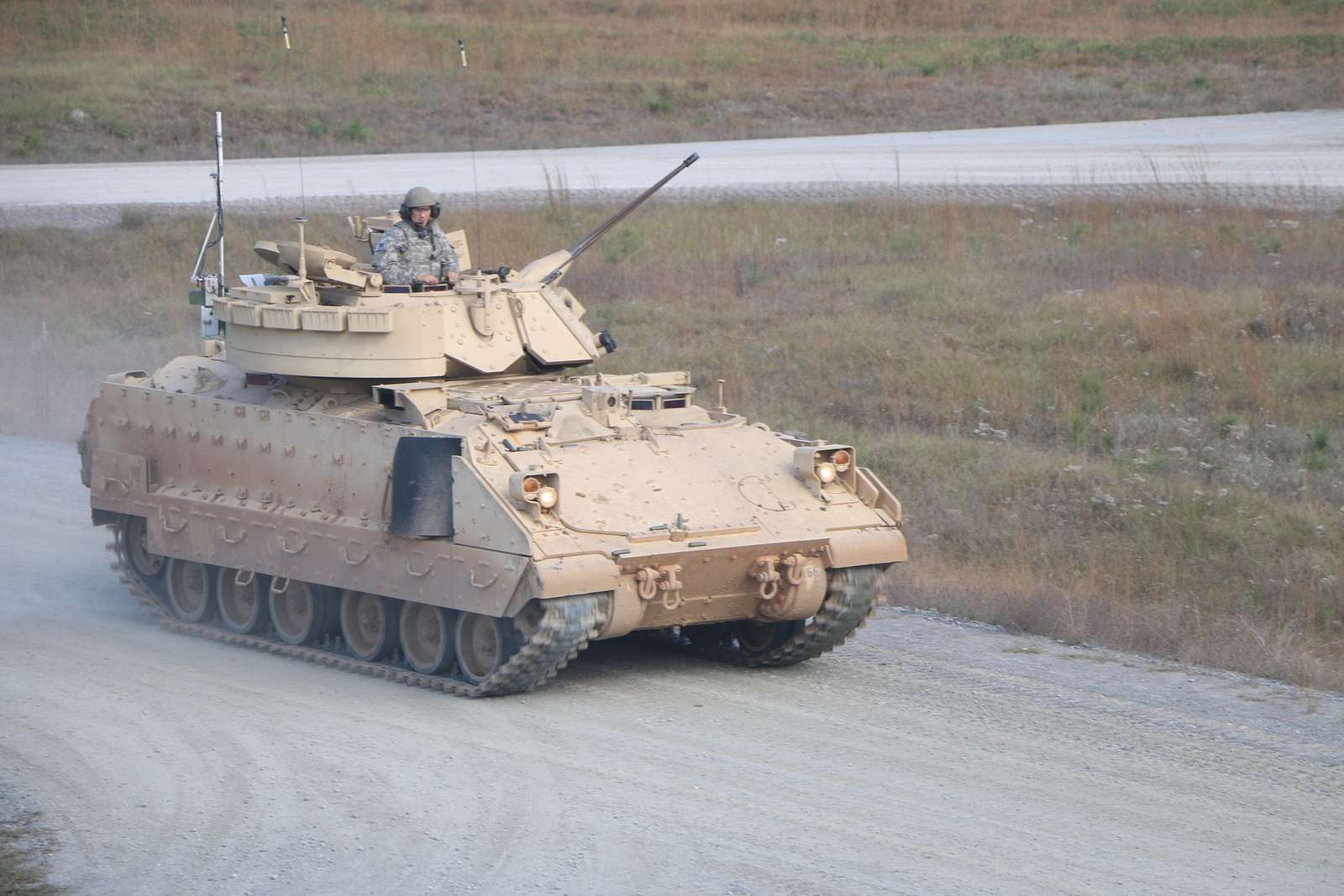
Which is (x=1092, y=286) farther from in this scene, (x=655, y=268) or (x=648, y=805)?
(x=648, y=805)

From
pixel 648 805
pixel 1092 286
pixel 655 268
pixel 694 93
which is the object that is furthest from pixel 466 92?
pixel 648 805

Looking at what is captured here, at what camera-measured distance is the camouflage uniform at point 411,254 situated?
1248 cm

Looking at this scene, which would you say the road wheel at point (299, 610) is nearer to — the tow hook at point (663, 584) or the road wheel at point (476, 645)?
the road wheel at point (476, 645)

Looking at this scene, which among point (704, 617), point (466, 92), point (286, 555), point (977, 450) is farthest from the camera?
point (466, 92)

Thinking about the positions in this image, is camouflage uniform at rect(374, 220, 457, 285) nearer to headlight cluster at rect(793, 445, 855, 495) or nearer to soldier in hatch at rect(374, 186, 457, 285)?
soldier in hatch at rect(374, 186, 457, 285)

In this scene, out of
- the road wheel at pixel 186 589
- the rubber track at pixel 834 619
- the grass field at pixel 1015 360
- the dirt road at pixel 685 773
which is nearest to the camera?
the dirt road at pixel 685 773

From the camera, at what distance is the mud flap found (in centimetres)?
1041

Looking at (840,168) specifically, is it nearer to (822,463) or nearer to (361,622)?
(822,463)

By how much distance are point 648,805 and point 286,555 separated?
4.07m

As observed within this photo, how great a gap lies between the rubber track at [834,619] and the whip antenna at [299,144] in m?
17.4

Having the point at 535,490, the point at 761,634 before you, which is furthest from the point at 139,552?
the point at 761,634

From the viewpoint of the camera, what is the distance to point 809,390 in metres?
19.4

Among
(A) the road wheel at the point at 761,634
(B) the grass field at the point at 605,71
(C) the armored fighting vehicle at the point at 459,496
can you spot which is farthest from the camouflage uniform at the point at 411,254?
(B) the grass field at the point at 605,71

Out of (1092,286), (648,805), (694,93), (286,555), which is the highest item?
(694,93)
